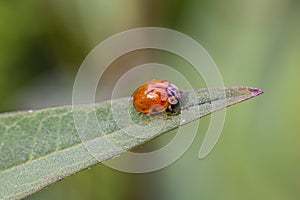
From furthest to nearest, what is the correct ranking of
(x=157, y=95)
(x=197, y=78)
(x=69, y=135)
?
(x=197, y=78), (x=157, y=95), (x=69, y=135)

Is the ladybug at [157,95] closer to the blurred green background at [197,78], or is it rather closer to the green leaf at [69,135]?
the green leaf at [69,135]

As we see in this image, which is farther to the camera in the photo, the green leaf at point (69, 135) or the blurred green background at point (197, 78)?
the blurred green background at point (197, 78)

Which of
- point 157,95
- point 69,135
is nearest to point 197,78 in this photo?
point 157,95

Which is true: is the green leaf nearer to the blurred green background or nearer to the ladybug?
the ladybug

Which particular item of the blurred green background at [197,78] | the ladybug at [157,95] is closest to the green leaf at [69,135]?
the ladybug at [157,95]

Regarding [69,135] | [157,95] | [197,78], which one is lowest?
[69,135]

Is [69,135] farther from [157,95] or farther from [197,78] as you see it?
[197,78]
